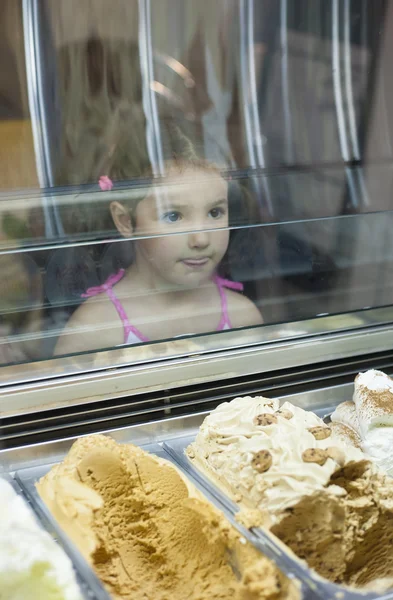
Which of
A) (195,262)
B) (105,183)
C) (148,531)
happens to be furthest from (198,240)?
(148,531)

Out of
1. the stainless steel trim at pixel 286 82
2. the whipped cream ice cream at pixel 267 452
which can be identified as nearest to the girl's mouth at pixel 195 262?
the whipped cream ice cream at pixel 267 452

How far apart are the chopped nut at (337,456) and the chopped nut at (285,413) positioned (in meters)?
0.11

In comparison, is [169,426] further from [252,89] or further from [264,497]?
[252,89]

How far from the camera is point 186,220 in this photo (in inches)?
66.1

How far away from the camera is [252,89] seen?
2.36m

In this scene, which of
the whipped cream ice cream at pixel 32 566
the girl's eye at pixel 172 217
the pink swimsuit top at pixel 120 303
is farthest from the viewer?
the girl's eye at pixel 172 217

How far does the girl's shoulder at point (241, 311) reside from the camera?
1.53m

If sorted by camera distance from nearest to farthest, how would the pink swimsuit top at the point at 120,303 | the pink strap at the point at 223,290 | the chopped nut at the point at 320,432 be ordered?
the chopped nut at the point at 320,432 < the pink swimsuit top at the point at 120,303 < the pink strap at the point at 223,290

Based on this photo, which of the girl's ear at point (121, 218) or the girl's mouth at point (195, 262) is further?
the girl's ear at point (121, 218)

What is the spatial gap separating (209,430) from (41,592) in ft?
1.33

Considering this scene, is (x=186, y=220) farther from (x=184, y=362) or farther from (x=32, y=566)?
(x=32, y=566)

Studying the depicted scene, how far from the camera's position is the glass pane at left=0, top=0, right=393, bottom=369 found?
1.49 metres

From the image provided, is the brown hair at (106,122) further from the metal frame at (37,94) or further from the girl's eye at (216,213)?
the girl's eye at (216,213)

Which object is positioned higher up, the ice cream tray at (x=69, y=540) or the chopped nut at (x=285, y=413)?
the chopped nut at (x=285, y=413)
